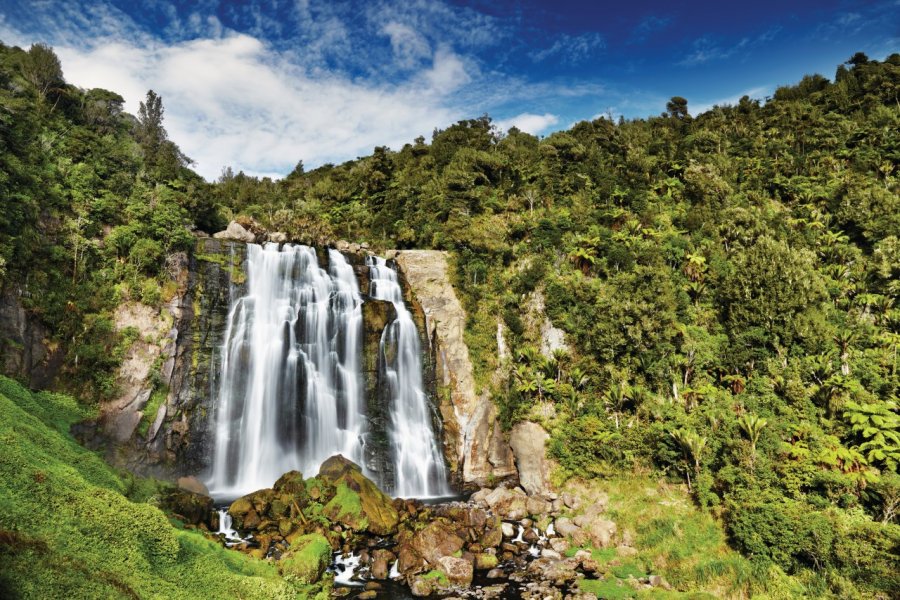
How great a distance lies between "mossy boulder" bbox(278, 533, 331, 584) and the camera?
12312 millimetres

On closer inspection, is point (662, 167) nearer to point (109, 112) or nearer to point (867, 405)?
point (867, 405)

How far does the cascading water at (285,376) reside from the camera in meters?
24.3

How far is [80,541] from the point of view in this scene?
19.8 feet

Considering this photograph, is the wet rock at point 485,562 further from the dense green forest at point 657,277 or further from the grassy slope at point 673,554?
the dense green forest at point 657,277

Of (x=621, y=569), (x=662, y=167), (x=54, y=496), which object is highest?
(x=662, y=167)

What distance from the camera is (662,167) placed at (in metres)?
44.8

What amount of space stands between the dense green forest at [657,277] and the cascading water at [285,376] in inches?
201

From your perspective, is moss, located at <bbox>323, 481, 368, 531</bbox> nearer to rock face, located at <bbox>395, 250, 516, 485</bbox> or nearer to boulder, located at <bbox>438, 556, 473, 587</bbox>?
boulder, located at <bbox>438, 556, 473, 587</bbox>

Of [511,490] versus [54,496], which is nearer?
[54,496]

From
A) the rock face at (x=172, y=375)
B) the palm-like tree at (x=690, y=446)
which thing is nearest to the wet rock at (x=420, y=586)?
the palm-like tree at (x=690, y=446)

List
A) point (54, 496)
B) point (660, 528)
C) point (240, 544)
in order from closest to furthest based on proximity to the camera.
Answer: point (54, 496), point (240, 544), point (660, 528)

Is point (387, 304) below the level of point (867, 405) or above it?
above

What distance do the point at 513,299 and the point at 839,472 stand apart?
64.5ft

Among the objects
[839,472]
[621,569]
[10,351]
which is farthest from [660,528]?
[10,351]
